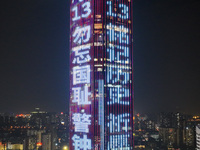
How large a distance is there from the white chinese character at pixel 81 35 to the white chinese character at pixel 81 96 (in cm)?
184

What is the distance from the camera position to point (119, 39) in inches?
479

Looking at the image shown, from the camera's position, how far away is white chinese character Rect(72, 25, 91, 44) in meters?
11.5


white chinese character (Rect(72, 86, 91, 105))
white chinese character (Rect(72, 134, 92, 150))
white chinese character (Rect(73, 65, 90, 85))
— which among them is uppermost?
white chinese character (Rect(73, 65, 90, 85))

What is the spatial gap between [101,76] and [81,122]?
6.43 feet

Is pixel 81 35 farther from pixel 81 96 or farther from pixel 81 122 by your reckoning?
pixel 81 122

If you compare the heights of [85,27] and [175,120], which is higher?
[85,27]

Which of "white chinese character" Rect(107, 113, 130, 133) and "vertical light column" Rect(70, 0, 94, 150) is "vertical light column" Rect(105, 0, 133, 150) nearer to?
"white chinese character" Rect(107, 113, 130, 133)

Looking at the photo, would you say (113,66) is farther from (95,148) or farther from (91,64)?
(95,148)

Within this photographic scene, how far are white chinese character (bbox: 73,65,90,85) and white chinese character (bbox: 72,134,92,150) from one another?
6.92ft

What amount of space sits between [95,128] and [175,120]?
2485 centimetres

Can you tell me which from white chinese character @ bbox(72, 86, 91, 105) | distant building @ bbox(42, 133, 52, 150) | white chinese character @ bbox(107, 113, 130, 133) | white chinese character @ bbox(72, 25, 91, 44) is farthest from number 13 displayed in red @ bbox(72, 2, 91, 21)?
distant building @ bbox(42, 133, 52, 150)

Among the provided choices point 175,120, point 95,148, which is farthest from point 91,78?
point 175,120

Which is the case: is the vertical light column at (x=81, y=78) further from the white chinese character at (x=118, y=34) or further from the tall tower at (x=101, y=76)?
the white chinese character at (x=118, y=34)

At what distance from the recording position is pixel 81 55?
461 inches
